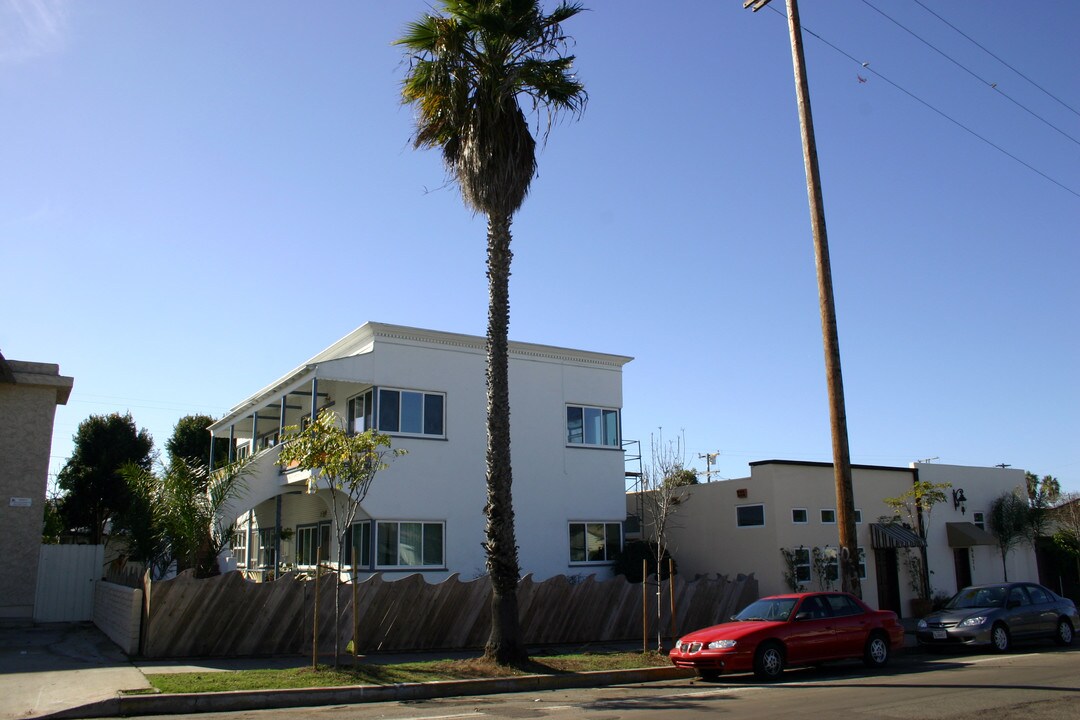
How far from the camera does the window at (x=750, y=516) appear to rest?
24.6 metres

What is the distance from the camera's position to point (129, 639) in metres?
16.3

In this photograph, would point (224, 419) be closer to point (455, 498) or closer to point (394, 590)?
point (455, 498)

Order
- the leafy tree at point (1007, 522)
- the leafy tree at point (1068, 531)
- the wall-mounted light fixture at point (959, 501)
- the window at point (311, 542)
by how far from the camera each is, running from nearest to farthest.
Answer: the window at point (311, 542) < the wall-mounted light fixture at point (959, 501) < the leafy tree at point (1007, 522) < the leafy tree at point (1068, 531)

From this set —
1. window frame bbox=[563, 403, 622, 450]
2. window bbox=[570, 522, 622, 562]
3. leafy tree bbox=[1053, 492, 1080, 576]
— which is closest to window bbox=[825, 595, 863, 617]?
window bbox=[570, 522, 622, 562]

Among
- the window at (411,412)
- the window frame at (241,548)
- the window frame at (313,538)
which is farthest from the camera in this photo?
the window frame at (241,548)

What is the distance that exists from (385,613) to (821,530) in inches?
520

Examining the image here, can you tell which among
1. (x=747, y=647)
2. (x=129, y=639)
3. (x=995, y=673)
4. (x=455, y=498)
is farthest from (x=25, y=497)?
(x=995, y=673)

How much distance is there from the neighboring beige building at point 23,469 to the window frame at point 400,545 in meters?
8.18

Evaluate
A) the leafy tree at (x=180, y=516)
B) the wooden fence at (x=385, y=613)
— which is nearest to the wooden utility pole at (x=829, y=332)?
the wooden fence at (x=385, y=613)

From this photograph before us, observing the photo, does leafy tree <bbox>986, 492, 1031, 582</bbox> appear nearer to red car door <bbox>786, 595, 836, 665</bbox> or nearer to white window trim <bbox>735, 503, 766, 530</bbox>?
white window trim <bbox>735, 503, 766, 530</bbox>

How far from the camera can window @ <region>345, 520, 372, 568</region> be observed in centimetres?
2230

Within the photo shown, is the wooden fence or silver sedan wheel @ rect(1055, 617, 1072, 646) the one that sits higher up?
the wooden fence

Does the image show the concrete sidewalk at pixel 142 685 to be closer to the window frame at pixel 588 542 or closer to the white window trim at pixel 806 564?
the window frame at pixel 588 542

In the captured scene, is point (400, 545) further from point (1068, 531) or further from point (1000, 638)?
point (1068, 531)
